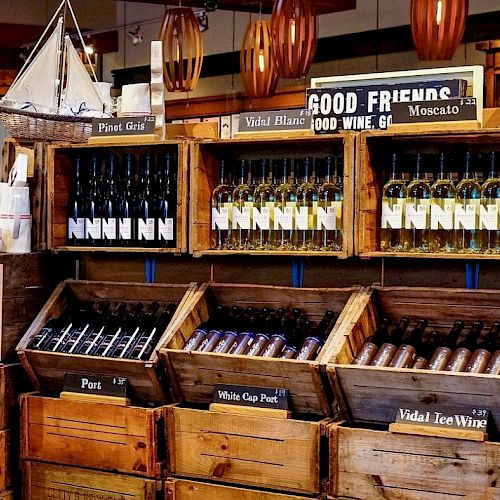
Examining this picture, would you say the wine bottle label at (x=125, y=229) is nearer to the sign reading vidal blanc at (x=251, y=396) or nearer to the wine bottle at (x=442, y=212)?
the sign reading vidal blanc at (x=251, y=396)

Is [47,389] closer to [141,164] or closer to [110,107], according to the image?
[141,164]

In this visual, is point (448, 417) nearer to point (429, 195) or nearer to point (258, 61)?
point (429, 195)

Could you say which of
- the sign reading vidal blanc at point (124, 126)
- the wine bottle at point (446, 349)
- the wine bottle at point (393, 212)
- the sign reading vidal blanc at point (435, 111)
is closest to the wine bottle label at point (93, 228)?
the sign reading vidal blanc at point (124, 126)

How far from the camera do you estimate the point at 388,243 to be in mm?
3582

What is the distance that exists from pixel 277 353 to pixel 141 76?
6.45 meters

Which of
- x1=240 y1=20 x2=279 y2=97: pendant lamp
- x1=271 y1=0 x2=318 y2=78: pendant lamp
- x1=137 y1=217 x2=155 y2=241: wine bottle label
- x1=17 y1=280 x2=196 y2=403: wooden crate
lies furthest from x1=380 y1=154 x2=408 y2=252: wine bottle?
x1=240 y1=20 x2=279 y2=97: pendant lamp

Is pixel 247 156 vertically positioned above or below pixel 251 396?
above

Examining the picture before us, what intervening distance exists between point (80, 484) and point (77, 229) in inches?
40.7

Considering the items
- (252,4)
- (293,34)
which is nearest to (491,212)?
(293,34)

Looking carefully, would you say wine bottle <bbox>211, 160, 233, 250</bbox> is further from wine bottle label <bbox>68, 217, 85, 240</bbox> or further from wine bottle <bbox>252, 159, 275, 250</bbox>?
wine bottle label <bbox>68, 217, 85, 240</bbox>

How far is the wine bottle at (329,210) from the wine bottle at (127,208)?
80 centimetres

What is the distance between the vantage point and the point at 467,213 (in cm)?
336

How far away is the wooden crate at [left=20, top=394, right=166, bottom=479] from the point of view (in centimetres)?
367

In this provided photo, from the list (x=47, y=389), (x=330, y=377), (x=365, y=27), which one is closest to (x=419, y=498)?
(x=330, y=377)
